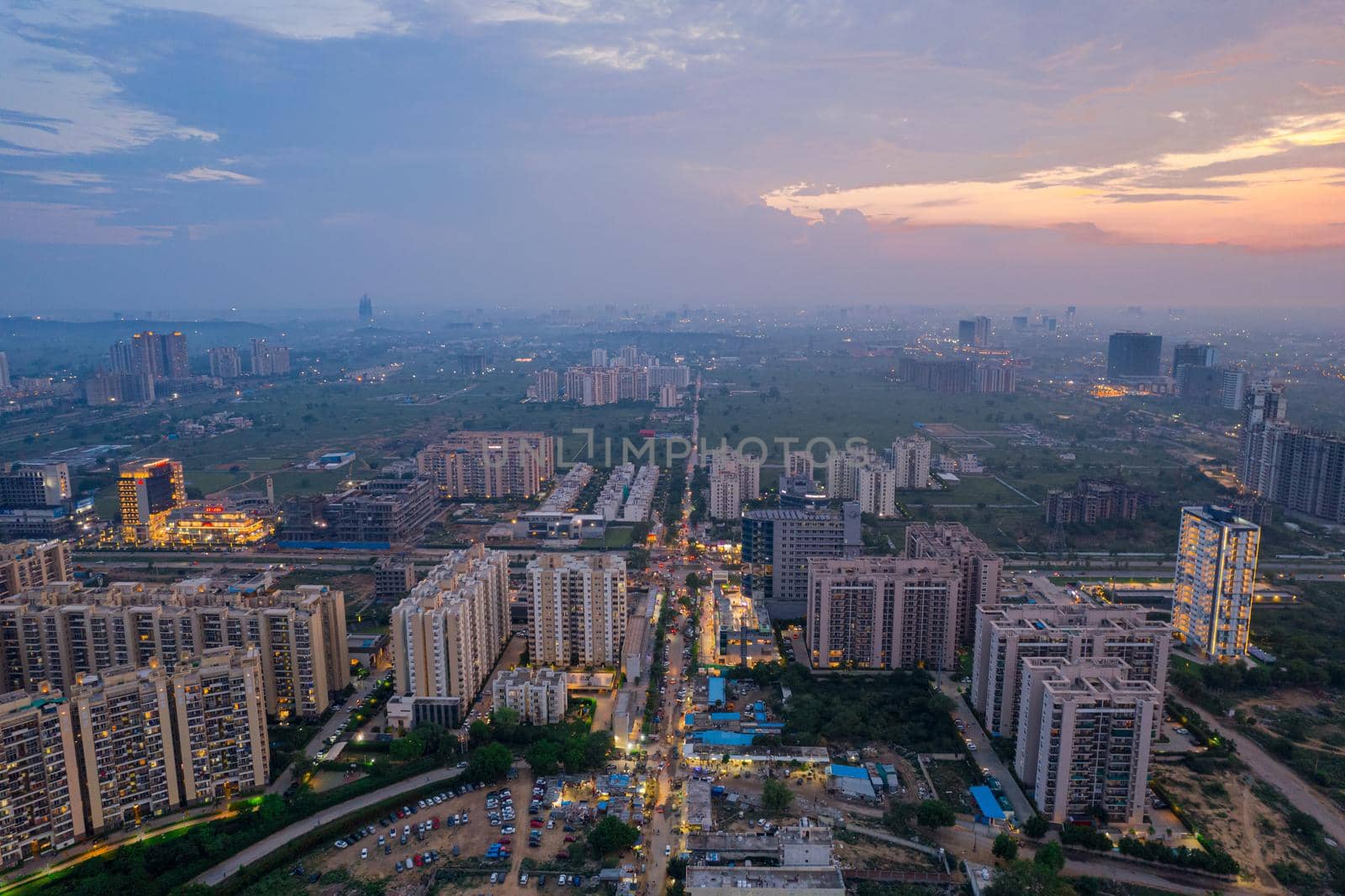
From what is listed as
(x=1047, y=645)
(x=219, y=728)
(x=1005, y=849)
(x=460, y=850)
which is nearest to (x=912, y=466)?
(x=1047, y=645)

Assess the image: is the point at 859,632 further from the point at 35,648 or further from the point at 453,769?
the point at 35,648

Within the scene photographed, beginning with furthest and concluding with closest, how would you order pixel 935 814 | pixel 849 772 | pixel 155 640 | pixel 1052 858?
pixel 155 640, pixel 849 772, pixel 935 814, pixel 1052 858

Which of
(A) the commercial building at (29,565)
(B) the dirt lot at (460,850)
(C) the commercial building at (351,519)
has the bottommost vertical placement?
(B) the dirt lot at (460,850)

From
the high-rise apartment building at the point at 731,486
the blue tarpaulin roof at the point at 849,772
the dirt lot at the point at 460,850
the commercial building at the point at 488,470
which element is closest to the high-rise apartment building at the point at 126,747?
the dirt lot at the point at 460,850

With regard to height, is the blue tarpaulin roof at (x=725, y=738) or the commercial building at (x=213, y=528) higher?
the commercial building at (x=213, y=528)

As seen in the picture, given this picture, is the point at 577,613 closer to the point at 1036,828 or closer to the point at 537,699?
the point at 537,699

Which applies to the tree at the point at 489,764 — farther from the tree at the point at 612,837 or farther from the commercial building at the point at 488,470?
the commercial building at the point at 488,470
